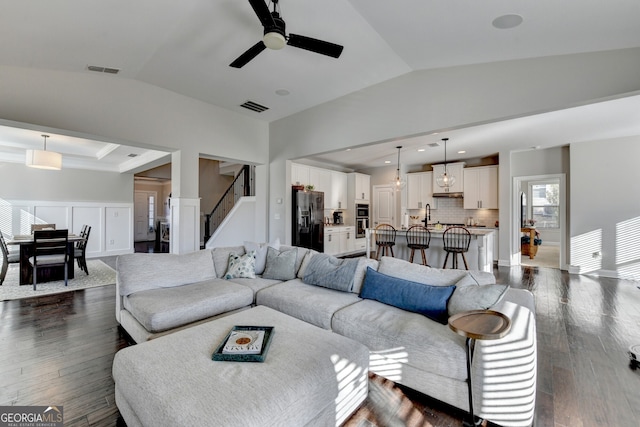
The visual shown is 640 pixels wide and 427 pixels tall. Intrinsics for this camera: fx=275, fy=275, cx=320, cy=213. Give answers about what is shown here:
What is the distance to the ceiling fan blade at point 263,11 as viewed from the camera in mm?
2078

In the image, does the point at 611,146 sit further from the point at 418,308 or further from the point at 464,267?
the point at 418,308

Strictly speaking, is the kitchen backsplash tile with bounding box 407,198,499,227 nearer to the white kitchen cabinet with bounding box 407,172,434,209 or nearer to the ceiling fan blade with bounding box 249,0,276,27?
the white kitchen cabinet with bounding box 407,172,434,209

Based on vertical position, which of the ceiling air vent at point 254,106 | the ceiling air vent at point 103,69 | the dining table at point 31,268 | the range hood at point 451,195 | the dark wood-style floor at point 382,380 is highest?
the ceiling air vent at point 254,106

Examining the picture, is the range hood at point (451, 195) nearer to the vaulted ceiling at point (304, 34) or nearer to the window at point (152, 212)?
the vaulted ceiling at point (304, 34)

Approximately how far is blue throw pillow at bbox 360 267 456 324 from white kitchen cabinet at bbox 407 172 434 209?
6.14 metres

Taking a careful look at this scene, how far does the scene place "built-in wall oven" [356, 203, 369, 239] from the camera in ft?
28.4

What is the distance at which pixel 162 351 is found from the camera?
170 centimetres

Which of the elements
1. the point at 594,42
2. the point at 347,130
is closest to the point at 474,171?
the point at 347,130

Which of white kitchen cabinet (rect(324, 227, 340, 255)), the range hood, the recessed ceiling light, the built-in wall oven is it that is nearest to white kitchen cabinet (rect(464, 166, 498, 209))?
the range hood

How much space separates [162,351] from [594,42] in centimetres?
444

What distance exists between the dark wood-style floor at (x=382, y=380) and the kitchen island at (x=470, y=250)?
1.06m

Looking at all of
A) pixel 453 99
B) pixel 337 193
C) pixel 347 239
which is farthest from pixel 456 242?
pixel 337 193

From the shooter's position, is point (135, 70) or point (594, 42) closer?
point (594, 42)

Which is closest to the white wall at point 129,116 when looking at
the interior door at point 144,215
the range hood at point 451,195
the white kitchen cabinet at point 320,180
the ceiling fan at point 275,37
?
the white kitchen cabinet at point 320,180
